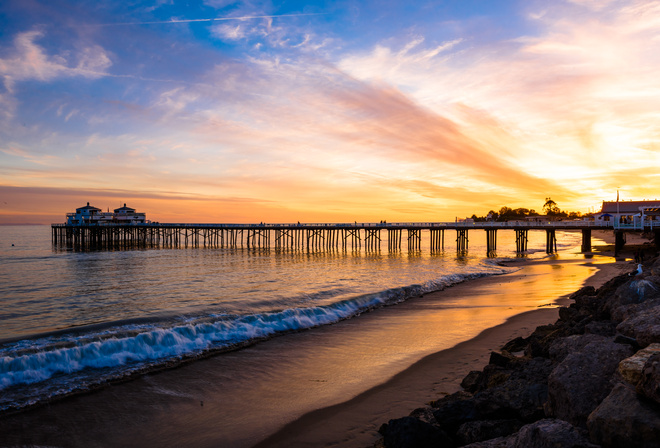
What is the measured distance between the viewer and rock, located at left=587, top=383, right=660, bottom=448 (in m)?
3.44

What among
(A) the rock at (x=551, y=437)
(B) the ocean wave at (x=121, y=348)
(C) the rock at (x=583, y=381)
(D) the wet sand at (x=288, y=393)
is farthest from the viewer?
(B) the ocean wave at (x=121, y=348)

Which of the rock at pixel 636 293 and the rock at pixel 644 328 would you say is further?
the rock at pixel 636 293

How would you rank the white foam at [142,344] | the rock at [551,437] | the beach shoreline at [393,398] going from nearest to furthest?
the rock at [551,437], the beach shoreline at [393,398], the white foam at [142,344]

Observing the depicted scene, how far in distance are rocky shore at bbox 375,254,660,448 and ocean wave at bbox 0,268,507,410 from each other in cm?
657

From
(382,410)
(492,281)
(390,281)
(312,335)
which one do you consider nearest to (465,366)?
(382,410)

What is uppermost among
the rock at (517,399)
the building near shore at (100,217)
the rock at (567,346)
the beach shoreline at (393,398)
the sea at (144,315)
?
the building near shore at (100,217)

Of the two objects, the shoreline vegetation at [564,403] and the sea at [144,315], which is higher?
the shoreline vegetation at [564,403]

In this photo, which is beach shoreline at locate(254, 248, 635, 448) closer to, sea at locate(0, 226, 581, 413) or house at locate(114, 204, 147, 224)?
sea at locate(0, 226, 581, 413)

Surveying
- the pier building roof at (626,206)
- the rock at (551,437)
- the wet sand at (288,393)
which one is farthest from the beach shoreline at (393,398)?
the pier building roof at (626,206)

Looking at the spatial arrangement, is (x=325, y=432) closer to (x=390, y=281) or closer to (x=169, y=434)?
(x=169, y=434)

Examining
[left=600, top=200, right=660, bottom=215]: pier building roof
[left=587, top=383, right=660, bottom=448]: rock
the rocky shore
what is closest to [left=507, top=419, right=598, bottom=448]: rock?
the rocky shore

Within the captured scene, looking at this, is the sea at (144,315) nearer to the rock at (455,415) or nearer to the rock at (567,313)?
the rock at (455,415)

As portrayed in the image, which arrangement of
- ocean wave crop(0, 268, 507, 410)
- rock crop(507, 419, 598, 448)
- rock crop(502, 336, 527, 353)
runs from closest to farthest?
rock crop(507, 419, 598, 448)
ocean wave crop(0, 268, 507, 410)
rock crop(502, 336, 527, 353)

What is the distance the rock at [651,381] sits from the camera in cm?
348
